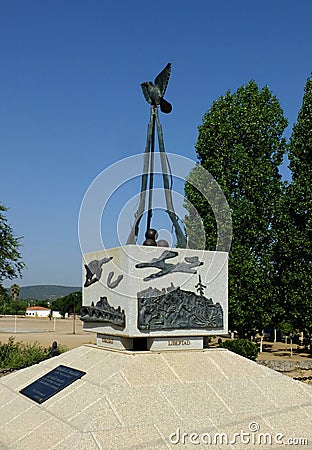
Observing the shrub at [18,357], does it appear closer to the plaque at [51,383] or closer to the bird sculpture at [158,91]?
the plaque at [51,383]

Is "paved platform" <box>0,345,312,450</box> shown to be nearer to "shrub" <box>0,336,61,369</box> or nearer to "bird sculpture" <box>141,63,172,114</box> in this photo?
"bird sculpture" <box>141,63,172,114</box>

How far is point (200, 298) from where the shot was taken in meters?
8.84

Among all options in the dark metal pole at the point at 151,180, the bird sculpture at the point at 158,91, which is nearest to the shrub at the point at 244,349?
the dark metal pole at the point at 151,180

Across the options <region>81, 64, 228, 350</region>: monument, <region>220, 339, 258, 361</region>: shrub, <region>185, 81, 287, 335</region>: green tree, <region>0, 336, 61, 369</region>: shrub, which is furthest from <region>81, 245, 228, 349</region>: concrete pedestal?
<region>185, 81, 287, 335</region>: green tree

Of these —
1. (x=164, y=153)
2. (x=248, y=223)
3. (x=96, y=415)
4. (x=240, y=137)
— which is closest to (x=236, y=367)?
(x=96, y=415)

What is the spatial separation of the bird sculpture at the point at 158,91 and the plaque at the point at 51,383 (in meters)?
4.86

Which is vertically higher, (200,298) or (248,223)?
(248,223)

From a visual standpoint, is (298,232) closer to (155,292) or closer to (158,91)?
(158,91)

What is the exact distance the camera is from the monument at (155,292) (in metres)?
8.30

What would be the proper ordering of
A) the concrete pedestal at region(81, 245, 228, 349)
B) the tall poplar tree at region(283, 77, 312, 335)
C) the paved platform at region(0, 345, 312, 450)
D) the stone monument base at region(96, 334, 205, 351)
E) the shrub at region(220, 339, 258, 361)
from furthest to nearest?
the tall poplar tree at region(283, 77, 312, 335), the shrub at region(220, 339, 258, 361), the stone monument base at region(96, 334, 205, 351), the concrete pedestal at region(81, 245, 228, 349), the paved platform at region(0, 345, 312, 450)

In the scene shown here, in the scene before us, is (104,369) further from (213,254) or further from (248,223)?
(248,223)

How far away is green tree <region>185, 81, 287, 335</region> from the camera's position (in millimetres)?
19453

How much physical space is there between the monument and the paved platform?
1.17 feet

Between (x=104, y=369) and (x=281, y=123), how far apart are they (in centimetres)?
1545
